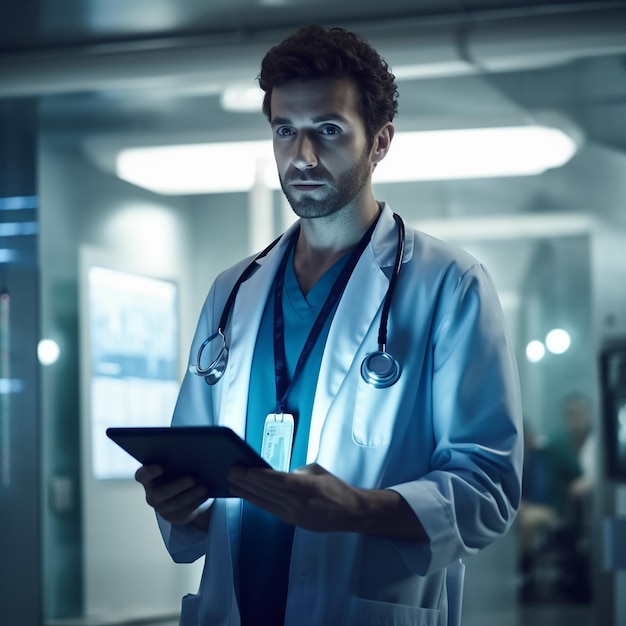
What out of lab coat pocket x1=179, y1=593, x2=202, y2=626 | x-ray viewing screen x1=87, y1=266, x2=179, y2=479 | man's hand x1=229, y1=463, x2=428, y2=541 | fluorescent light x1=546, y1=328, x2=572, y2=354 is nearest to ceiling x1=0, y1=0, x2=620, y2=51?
x-ray viewing screen x1=87, y1=266, x2=179, y2=479

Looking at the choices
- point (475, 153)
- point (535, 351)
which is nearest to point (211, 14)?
point (475, 153)

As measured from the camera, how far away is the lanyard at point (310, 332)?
5.24ft

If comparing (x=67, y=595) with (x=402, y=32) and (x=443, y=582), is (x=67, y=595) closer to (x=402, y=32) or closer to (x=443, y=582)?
(x=402, y=32)

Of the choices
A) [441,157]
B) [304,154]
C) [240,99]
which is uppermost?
[240,99]

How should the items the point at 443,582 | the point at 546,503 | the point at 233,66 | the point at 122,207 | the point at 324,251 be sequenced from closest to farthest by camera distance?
the point at 443,582 < the point at 324,251 < the point at 546,503 < the point at 233,66 < the point at 122,207

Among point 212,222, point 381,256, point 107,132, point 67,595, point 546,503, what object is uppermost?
point 107,132

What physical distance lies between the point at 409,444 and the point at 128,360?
9.73 feet

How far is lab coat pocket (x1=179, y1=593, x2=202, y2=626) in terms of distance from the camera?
1619 millimetres

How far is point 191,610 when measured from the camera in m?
1.64

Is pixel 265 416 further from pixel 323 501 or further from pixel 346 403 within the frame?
pixel 323 501

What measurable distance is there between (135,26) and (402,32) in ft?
3.73

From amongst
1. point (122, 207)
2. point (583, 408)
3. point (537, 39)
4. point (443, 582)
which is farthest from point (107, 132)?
point (443, 582)

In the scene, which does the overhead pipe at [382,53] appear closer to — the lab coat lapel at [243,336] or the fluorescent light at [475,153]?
the fluorescent light at [475,153]

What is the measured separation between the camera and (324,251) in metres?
1.74
